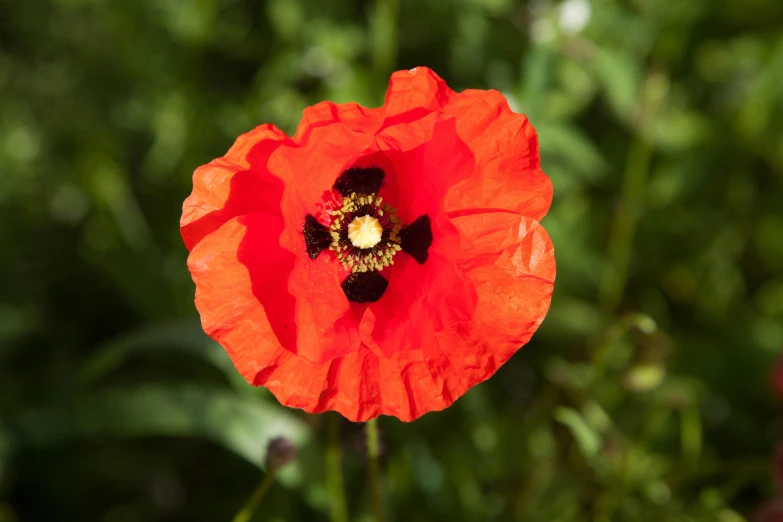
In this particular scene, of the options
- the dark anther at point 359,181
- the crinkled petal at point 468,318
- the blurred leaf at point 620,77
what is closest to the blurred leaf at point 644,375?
the crinkled petal at point 468,318

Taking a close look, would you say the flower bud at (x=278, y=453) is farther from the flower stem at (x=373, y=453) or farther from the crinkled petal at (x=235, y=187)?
the crinkled petal at (x=235, y=187)

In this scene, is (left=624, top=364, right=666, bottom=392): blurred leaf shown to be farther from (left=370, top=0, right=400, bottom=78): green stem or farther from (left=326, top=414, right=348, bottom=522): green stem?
(left=370, top=0, right=400, bottom=78): green stem

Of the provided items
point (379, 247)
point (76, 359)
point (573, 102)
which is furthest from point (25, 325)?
point (573, 102)

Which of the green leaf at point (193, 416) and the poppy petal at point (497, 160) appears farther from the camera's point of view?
the green leaf at point (193, 416)

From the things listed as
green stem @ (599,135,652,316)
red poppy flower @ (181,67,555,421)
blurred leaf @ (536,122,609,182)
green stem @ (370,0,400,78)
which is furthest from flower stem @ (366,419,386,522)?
green stem @ (370,0,400,78)

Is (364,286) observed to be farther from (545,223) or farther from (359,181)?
(545,223)
